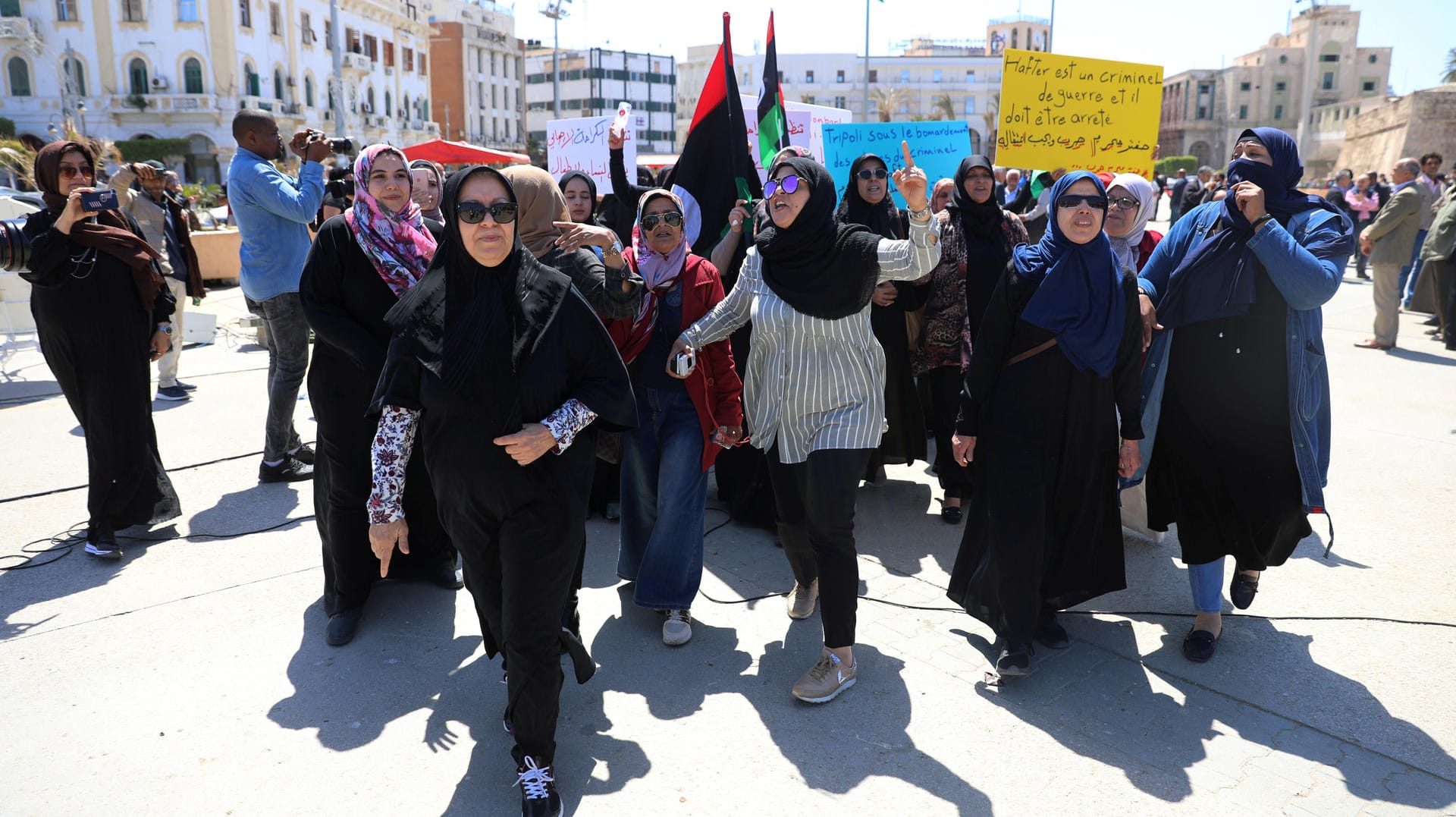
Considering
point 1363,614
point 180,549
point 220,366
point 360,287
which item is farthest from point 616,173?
point 220,366

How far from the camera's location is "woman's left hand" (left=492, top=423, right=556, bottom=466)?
257 cm

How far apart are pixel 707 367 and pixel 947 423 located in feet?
6.06

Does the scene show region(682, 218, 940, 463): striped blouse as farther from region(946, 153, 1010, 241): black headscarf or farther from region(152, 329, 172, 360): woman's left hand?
region(152, 329, 172, 360): woman's left hand

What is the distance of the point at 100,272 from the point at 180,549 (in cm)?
137

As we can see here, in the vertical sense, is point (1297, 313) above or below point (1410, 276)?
above

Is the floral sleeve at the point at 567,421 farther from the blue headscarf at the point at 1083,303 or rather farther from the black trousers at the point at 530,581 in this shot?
the blue headscarf at the point at 1083,303

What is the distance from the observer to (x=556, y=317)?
2.70 metres

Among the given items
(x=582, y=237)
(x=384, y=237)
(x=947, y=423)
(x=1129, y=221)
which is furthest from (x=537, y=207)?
(x=947, y=423)

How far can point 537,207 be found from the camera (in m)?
3.55

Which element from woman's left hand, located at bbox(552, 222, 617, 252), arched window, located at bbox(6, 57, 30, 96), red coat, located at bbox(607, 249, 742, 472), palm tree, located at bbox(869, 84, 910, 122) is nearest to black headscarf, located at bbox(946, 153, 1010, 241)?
red coat, located at bbox(607, 249, 742, 472)

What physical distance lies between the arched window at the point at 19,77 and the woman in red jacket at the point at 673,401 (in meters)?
59.3

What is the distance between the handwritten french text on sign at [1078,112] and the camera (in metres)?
6.47

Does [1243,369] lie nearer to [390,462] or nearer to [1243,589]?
[1243,589]

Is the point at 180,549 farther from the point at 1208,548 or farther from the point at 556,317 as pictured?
the point at 1208,548
